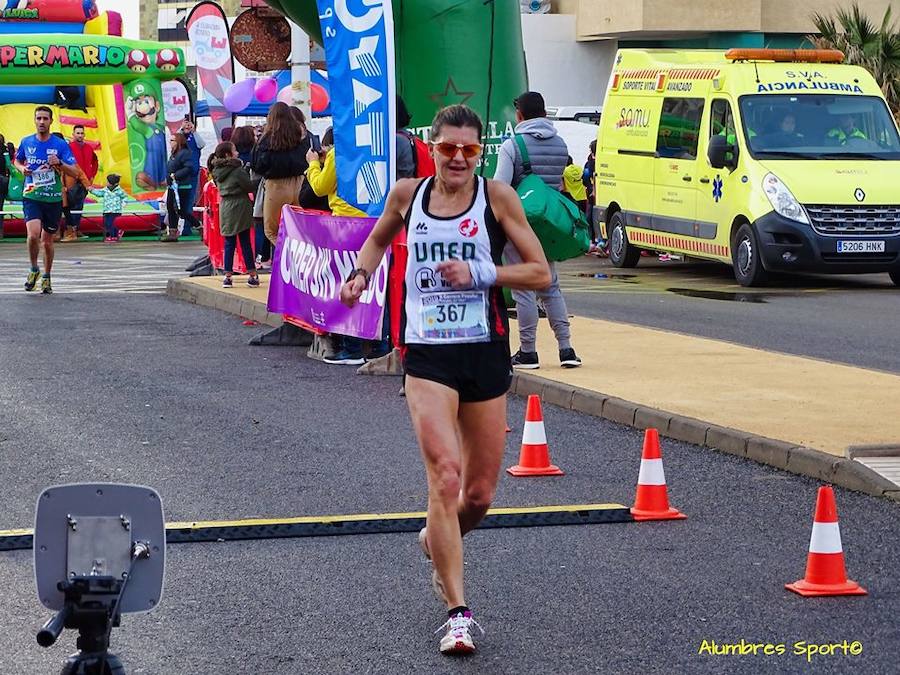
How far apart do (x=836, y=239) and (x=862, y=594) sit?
13980mm

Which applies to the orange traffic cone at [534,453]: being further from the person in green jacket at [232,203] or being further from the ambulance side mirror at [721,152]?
the ambulance side mirror at [721,152]

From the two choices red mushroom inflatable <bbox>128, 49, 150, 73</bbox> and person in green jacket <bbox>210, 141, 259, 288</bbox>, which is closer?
person in green jacket <bbox>210, 141, 259, 288</bbox>

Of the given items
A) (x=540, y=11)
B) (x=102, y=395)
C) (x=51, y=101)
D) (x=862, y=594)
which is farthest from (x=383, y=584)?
(x=540, y=11)

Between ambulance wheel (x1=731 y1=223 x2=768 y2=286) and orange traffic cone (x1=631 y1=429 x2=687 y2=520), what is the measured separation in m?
12.6

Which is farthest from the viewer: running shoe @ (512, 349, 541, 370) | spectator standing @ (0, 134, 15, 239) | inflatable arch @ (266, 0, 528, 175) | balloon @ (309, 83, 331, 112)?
balloon @ (309, 83, 331, 112)

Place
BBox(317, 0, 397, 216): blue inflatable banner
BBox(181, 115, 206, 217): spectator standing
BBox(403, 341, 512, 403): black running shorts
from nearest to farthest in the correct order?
BBox(403, 341, 512, 403): black running shorts < BBox(317, 0, 397, 216): blue inflatable banner < BBox(181, 115, 206, 217): spectator standing

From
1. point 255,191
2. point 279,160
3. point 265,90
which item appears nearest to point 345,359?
point 279,160

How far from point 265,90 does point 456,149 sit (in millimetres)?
31217

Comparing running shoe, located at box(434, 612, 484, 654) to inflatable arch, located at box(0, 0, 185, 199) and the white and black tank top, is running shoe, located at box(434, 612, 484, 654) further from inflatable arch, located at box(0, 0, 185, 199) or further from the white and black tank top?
inflatable arch, located at box(0, 0, 185, 199)

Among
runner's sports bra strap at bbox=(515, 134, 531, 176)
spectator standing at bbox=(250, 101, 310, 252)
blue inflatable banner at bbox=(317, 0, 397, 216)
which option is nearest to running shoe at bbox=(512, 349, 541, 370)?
runner's sports bra strap at bbox=(515, 134, 531, 176)

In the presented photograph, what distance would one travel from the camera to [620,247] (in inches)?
951

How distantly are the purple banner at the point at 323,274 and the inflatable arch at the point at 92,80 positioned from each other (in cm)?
1676

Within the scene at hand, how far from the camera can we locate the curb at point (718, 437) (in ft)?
27.2

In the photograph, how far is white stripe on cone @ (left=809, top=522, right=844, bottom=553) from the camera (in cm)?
632
